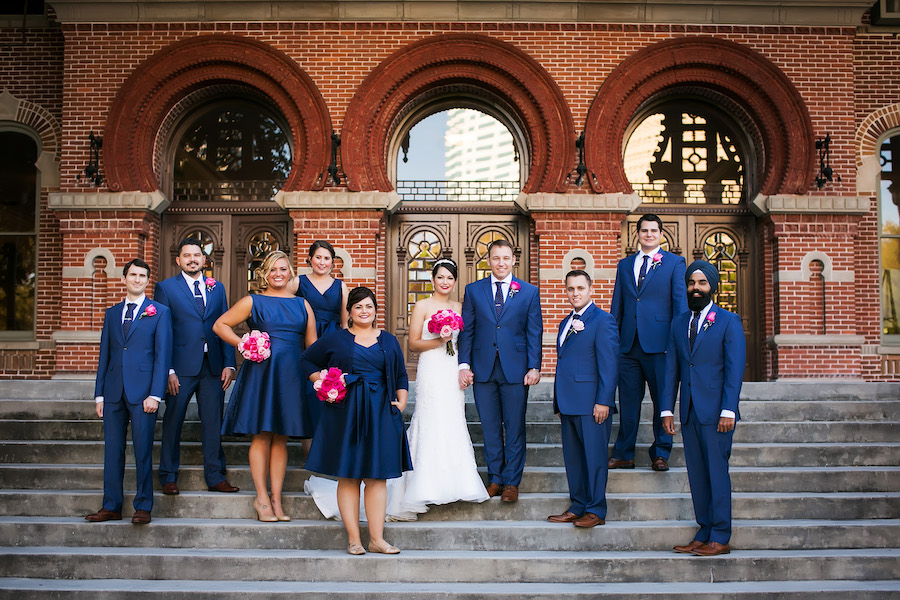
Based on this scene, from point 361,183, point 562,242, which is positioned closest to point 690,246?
point 562,242

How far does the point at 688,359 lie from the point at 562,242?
546 centimetres

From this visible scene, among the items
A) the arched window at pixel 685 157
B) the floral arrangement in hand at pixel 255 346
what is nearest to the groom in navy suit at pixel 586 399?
the floral arrangement in hand at pixel 255 346

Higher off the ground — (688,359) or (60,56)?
(60,56)

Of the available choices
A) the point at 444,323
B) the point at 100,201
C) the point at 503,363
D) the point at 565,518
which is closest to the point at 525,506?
the point at 565,518

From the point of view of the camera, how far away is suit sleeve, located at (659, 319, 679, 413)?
6.39 meters

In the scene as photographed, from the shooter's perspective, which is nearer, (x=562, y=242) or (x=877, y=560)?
(x=877, y=560)

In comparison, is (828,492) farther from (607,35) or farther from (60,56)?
(60,56)

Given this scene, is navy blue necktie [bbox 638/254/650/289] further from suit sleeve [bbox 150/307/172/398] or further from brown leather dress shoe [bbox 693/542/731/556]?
suit sleeve [bbox 150/307/172/398]

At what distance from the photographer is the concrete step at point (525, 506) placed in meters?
6.71

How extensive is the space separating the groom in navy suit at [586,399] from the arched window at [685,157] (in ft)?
20.7

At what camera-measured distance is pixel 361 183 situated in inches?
458

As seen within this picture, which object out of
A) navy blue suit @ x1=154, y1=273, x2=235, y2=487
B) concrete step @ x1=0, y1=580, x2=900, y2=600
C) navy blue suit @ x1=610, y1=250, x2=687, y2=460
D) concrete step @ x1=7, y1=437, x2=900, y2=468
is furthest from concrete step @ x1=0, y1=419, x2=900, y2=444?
concrete step @ x1=0, y1=580, x2=900, y2=600

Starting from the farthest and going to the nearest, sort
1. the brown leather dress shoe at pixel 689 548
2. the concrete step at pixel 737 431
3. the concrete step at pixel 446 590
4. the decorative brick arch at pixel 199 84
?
the decorative brick arch at pixel 199 84, the concrete step at pixel 737 431, the brown leather dress shoe at pixel 689 548, the concrete step at pixel 446 590

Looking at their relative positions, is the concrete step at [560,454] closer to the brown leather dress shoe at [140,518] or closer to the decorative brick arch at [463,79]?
the brown leather dress shoe at [140,518]
